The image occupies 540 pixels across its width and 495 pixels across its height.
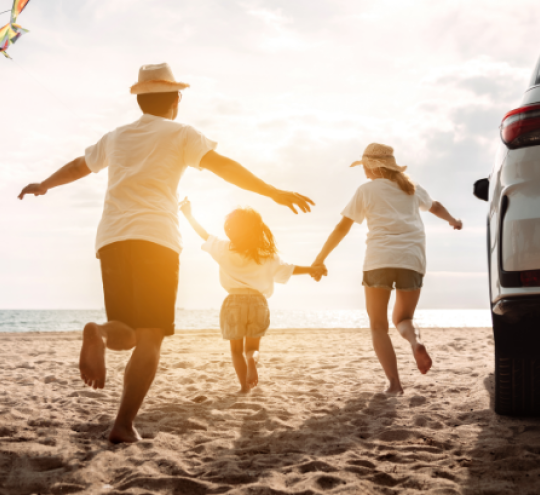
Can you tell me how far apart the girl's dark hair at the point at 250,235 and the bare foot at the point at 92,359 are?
2036 millimetres

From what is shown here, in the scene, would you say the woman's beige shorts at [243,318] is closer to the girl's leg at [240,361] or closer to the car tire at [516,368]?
the girl's leg at [240,361]

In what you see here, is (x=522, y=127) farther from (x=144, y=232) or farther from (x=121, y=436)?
(x=121, y=436)

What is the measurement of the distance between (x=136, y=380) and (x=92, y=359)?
0.30 metres

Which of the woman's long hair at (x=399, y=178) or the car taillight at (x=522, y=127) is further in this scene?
the woman's long hair at (x=399, y=178)

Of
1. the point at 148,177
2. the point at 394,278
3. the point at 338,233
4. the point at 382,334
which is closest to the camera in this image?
the point at 148,177

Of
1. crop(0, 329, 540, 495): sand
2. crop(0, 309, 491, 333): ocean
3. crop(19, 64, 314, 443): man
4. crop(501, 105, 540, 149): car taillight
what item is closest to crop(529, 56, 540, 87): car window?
crop(501, 105, 540, 149): car taillight

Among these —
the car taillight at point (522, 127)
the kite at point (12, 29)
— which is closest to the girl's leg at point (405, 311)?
the car taillight at point (522, 127)

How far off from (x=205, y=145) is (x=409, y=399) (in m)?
2.58

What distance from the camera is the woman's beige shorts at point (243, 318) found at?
4.47 m

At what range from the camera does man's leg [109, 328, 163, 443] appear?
2.85 meters

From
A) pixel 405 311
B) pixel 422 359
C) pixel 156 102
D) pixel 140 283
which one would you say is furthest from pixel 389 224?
pixel 140 283

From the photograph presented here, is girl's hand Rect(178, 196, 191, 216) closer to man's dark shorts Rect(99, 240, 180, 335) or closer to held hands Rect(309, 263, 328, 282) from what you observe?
held hands Rect(309, 263, 328, 282)

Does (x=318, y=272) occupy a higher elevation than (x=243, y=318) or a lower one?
higher

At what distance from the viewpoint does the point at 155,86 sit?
321 cm
